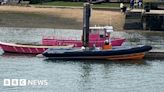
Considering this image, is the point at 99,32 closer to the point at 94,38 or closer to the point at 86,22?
the point at 94,38

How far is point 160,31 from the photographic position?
68.6 m

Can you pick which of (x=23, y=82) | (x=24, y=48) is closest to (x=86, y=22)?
(x=24, y=48)

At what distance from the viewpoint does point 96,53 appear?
1868 inches

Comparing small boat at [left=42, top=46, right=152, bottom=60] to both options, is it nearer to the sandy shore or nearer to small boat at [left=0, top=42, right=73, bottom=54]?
small boat at [left=0, top=42, right=73, bottom=54]

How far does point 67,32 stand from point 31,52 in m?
14.5

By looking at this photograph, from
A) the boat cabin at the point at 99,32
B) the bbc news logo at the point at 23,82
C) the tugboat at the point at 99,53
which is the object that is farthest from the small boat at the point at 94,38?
the bbc news logo at the point at 23,82

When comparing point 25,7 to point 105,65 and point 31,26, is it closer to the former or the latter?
point 31,26

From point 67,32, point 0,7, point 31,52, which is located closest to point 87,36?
point 31,52

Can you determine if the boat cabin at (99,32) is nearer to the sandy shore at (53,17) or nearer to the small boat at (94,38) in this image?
the small boat at (94,38)

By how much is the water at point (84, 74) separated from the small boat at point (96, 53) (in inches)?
18.1

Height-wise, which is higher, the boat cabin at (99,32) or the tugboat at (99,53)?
the boat cabin at (99,32)

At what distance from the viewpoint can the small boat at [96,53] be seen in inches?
1865

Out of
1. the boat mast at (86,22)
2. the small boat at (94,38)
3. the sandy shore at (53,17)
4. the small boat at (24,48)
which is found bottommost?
the sandy shore at (53,17)

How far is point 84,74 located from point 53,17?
31.5 metres
